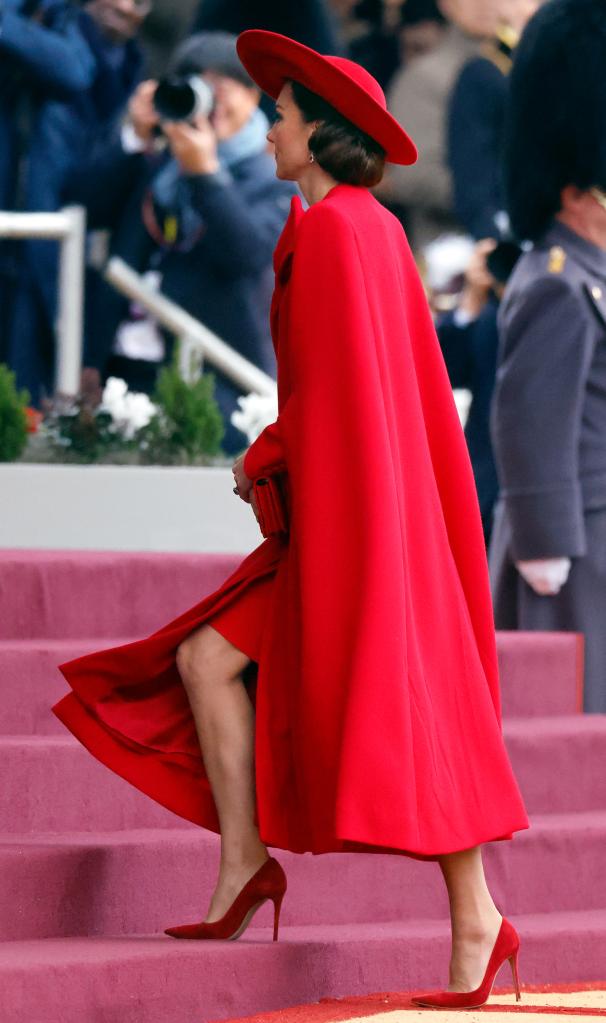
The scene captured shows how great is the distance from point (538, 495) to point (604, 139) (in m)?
1.06

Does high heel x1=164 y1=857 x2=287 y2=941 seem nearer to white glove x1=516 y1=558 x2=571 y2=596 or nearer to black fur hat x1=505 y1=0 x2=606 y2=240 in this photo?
white glove x1=516 y1=558 x2=571 y2=596

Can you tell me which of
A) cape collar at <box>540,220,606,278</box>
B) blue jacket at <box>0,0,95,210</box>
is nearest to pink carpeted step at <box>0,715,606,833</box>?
cape collar at <box>540,220,606,278</box>

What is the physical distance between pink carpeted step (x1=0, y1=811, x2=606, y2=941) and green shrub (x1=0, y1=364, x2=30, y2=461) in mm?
2197

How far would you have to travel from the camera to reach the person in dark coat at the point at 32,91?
754 centimetres

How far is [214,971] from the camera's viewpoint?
4.15m

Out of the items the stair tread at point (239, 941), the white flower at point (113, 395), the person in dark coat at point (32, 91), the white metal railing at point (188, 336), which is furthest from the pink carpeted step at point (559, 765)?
the person in dark coat at point (32, 91)

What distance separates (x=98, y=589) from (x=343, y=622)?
1925 mm

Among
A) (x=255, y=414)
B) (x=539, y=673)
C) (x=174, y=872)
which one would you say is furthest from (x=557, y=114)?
(x=174, y=872)

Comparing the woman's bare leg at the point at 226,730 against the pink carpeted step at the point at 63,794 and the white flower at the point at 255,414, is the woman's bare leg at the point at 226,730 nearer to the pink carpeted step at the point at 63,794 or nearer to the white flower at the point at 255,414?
the pink carpeted step at the point at 63,794

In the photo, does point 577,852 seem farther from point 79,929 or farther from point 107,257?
point 107,257

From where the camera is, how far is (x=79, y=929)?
4496 millimetres

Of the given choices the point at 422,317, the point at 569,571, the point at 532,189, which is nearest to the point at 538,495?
the point at 569,571

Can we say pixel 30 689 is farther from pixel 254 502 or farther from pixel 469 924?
pixel 469 924

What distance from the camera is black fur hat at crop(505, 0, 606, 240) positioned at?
255 inches
